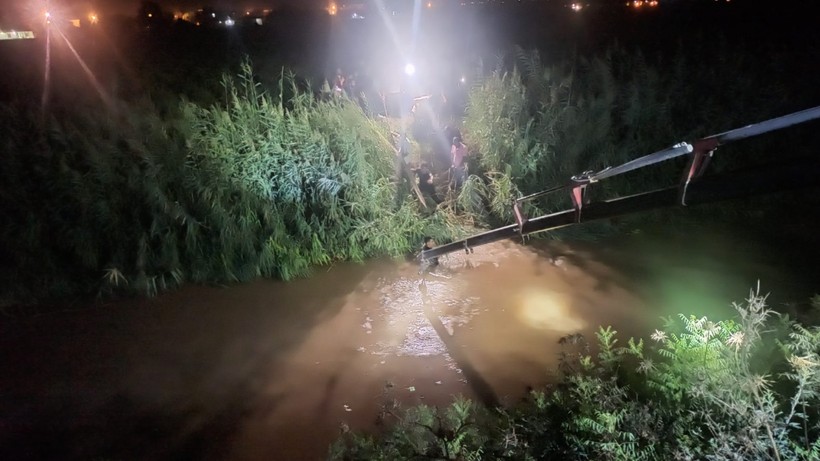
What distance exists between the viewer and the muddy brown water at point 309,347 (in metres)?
4.17

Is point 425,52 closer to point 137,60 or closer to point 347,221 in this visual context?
point 137,60

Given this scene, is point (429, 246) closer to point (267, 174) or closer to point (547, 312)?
point (547, 312)

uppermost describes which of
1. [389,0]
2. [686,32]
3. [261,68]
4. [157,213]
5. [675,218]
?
[389,0]

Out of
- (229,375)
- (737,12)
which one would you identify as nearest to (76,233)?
(229,375)

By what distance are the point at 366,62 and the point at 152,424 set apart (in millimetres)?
14820

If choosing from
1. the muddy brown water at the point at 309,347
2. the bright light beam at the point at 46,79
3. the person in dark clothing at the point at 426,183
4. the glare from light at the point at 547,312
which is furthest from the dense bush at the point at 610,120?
the bright light beam at the point at 46,79

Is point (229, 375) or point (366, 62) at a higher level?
point (366, 62)

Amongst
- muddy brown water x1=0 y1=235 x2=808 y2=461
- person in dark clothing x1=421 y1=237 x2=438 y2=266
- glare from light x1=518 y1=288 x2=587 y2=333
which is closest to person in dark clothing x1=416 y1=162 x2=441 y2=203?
person in dark clothing x1=421 y1=237 x2=438 y2=266

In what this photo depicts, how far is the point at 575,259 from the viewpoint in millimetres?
6758

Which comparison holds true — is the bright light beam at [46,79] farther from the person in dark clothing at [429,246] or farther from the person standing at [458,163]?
the person standing at [458,163]

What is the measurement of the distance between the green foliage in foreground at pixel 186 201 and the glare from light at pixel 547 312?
184 centimetres

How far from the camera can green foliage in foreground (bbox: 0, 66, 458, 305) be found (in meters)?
6.48


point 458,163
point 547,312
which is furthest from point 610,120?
point 547,312

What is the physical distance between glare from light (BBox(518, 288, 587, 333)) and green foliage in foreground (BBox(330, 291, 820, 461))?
1401 millimetres
